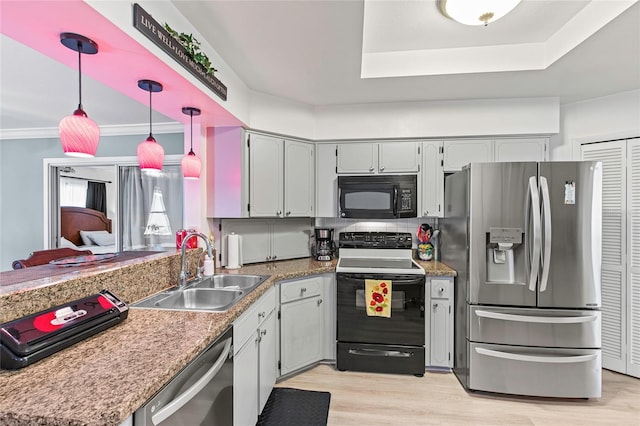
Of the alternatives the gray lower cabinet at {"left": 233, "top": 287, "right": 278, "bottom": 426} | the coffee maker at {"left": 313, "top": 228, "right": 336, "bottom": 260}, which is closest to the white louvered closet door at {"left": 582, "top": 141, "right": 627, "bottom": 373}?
the coffee maker at {"left": 313, "top": 228, "right": 336, "bottom": 260}

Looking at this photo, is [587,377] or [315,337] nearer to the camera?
[587,377]

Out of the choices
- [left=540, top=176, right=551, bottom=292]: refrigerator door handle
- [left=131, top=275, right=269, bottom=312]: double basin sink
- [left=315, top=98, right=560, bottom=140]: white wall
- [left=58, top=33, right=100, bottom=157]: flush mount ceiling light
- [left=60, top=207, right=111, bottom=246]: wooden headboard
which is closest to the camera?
[left=58, top=33, right=100, bottom=157]: flush mount ceiling light

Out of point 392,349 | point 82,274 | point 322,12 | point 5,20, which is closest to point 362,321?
point 392,349

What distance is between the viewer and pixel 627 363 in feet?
8.47

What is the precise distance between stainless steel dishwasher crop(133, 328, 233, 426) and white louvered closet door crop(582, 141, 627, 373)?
129 inches

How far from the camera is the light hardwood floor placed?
2.06 m

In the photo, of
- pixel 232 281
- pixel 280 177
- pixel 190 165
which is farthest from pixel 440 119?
pixel 232 281

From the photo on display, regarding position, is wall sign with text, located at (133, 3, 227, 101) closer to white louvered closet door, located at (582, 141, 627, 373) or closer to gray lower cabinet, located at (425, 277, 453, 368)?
gray lower cabinet, located at (425, 277, 453, 368)

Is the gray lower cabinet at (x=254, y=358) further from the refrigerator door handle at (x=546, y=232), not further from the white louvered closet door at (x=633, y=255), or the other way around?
the white louvered closet door at (x=633, y=255)

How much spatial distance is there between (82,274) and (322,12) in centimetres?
179

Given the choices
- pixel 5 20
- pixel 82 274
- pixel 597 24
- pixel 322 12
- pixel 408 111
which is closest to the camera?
pixel 5 20

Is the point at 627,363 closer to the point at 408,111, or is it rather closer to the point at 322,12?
the point at 408,111

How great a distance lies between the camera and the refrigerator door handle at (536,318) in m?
2.18

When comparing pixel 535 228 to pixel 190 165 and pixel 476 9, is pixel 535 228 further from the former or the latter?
pixel 190 165
